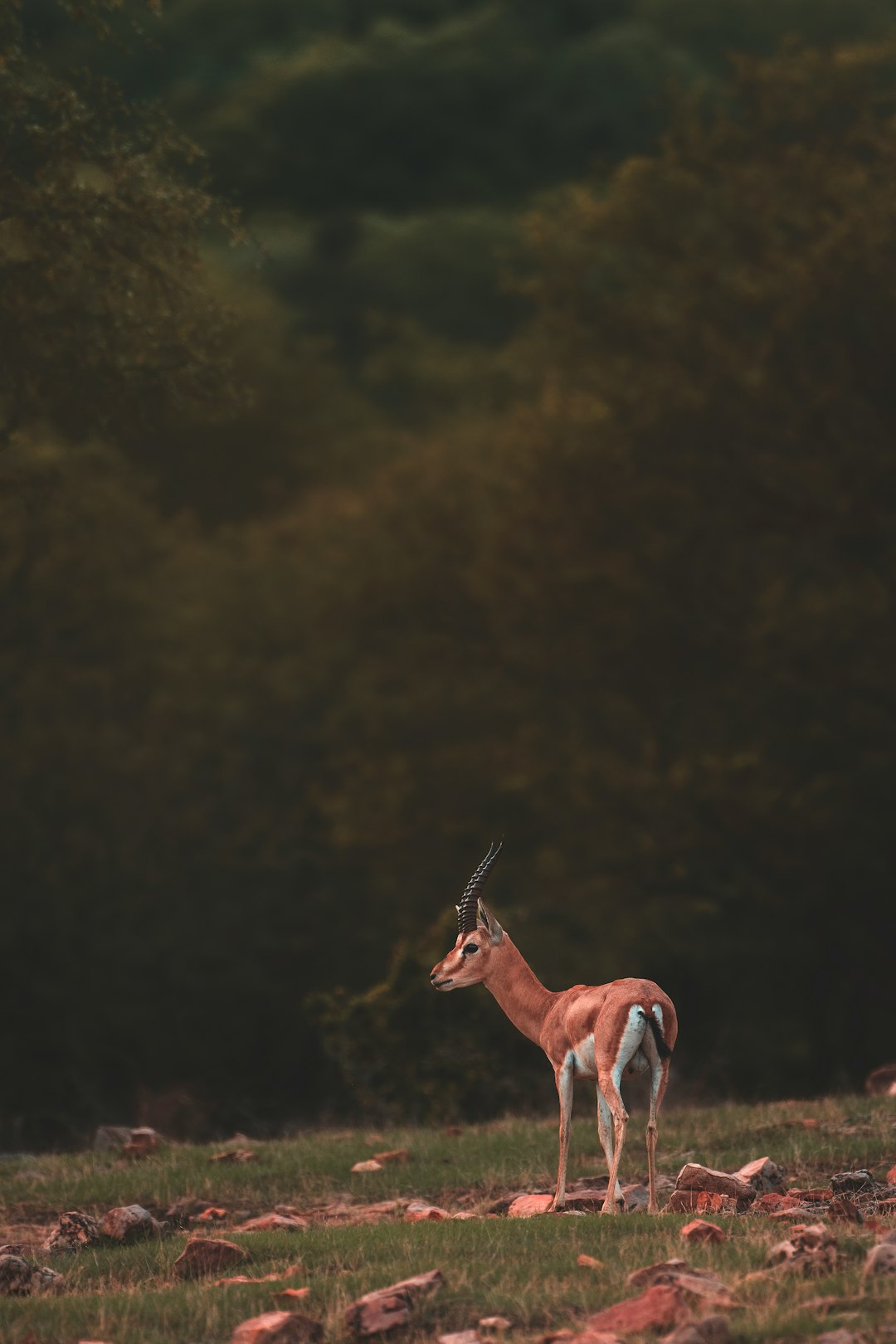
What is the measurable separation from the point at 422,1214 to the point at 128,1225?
6.37 feet

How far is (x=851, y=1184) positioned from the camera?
415 inches

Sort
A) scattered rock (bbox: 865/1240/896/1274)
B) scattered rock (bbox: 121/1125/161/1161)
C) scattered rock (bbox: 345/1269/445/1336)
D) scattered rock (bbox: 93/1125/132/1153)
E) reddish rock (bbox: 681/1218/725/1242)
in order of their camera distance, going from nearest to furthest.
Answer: scattered rock (bbox: 345/1269/445/1336), scattered rock (bbox: 865/1240/896/1274), reddish rock (bbox: 681/1218/725/1242), scattered rock (bbox: 121/1125/161/1161), scattered rock (bbox: 93/1125/132/1153)

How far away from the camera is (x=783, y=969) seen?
29172 millimetres

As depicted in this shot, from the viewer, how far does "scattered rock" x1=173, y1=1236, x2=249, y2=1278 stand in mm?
9461

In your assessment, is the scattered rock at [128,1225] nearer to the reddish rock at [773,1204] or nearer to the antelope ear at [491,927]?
the antelope ear at [491,927]

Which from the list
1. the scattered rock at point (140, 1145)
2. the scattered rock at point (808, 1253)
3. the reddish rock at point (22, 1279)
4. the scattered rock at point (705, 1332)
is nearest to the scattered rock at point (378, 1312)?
the scattered rock at point (705, 1332)

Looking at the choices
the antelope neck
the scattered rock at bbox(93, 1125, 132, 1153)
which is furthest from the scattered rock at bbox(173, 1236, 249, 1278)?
the scattered rock at bbox(93, 1125, 132, 1153)

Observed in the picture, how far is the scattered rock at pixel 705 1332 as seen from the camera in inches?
268

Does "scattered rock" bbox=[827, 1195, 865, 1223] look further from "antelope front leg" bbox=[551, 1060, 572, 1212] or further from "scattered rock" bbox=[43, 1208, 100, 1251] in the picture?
"scattered rock" bbox=[43, 1208, 100, 1251]

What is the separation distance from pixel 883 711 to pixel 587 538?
615 centimetres

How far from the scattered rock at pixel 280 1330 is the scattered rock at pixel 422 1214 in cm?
312

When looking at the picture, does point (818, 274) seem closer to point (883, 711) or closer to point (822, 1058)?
point (883, 711)

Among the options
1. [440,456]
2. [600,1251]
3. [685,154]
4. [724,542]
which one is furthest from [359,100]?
[600,1251]

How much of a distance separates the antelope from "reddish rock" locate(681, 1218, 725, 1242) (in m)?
1.01
